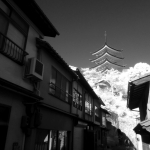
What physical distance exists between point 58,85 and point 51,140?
362cm

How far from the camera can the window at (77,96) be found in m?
12.9

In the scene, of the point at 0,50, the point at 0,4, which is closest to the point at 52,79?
the point at 0,50

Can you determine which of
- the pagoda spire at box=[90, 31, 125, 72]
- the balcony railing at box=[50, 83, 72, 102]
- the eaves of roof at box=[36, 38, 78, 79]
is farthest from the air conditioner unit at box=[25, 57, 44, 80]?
the pagoda spire at box=[90, 31, 125, 72]

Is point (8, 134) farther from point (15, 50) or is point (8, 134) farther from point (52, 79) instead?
point (52, 79)

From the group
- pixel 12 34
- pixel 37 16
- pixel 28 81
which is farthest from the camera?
pixel 37 16

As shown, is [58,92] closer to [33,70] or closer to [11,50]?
[33,70]

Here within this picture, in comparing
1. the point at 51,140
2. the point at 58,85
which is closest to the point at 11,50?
the point at 58,85

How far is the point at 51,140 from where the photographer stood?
836cm

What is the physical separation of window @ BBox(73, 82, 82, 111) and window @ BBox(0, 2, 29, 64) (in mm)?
7335

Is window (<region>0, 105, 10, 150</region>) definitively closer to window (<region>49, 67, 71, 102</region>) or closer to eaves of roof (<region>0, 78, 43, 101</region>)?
eaves of roof (<region>0, 78, 43, 101</region>)

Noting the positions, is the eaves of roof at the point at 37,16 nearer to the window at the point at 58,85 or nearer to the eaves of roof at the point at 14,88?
the window at the point at 58,85

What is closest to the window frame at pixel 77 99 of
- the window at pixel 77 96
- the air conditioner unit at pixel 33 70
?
the window at pixel 77 96

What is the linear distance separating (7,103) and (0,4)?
410 centimetres

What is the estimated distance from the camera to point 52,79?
31.0 ft
